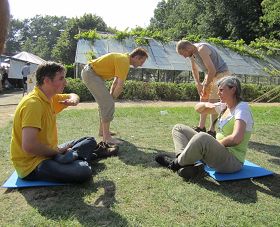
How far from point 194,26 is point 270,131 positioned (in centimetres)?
3989

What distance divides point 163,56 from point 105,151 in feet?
55.1

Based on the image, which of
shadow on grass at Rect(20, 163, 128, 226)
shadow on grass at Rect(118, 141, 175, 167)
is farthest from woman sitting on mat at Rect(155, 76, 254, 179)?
shadow on grass at Rect(20, 163, 128, 226)

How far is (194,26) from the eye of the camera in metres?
46.4

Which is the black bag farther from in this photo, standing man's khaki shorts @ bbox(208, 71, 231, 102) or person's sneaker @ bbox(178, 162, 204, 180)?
standing man's khaki shorts @ bbox(208, 71, 231, 102)

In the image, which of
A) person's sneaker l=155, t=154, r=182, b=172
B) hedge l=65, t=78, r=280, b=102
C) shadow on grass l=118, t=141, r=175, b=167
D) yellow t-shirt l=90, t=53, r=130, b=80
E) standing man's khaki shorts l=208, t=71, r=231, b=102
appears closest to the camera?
person's sneaker l=155, t=154, r=182, b=172

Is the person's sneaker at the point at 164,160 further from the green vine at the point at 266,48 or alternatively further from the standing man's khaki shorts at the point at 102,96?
the green vine at the point at 266,48

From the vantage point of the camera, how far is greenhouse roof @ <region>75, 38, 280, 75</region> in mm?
20453

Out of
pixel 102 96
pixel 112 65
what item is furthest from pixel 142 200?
pixel 112 65

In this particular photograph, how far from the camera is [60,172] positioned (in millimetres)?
4035

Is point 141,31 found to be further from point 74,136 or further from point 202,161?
point 202,161

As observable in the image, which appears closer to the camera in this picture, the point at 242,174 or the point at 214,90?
the point at 242,174

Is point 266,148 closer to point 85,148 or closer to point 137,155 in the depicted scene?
point 137,155

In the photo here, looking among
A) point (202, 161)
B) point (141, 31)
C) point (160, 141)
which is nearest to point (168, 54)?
point (141, 31)

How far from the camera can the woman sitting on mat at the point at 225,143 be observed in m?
4.18
